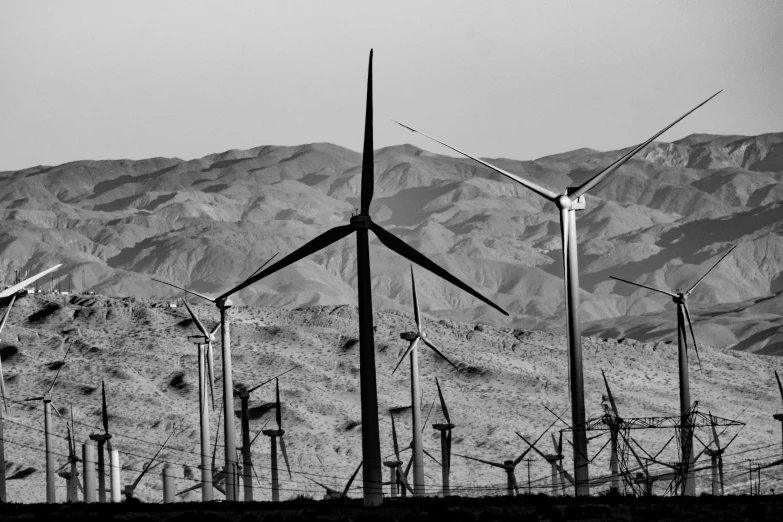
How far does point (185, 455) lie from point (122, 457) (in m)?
5.27

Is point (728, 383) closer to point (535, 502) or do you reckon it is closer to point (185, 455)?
point (185, 455)

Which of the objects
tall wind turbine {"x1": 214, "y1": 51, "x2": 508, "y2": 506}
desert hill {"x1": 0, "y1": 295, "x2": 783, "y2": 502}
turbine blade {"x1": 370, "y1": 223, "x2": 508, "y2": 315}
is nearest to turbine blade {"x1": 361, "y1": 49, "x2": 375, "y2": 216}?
tall wind turbine {"x1": 214, "y1": 51, "x2": 508, "y2": 506}

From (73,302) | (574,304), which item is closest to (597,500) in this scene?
(574,304)

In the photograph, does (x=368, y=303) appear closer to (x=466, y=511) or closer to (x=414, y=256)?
(x=414, y=256)

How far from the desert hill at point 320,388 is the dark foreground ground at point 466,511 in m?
54.5

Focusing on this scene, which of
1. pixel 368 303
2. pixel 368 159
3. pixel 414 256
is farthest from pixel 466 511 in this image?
pixel 368 159

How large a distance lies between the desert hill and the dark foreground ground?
179ft

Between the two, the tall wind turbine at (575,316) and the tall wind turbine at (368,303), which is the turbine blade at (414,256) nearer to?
the tall wind turbine at (368,303)

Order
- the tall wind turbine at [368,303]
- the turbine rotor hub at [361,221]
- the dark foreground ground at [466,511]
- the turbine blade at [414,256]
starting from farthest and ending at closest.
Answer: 1. the turbine rotor hub at [361,221]
2. the turbine blade at [414,256]
3. the tall wind turbine at [368,303]
4. the dark foreground ground at [466,511]

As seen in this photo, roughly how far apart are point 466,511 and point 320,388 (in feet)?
363

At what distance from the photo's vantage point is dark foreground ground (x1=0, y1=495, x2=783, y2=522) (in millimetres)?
43844

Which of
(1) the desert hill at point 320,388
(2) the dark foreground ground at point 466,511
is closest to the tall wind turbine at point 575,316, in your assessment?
(2) the dark foreground ground at point 466,511

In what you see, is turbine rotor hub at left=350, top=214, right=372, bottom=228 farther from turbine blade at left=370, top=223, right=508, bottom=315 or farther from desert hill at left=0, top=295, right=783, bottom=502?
desert hill at left=0, top=295, right=783, bottom=502

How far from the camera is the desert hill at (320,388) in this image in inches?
4946
